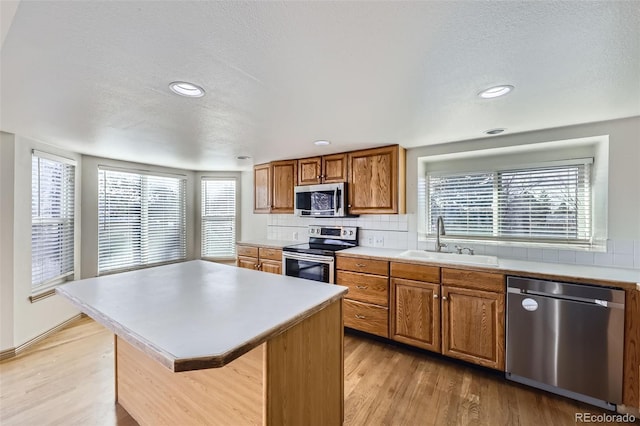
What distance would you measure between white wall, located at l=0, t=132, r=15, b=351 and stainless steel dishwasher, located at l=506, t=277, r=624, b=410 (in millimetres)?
4528

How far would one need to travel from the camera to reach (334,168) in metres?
3.41

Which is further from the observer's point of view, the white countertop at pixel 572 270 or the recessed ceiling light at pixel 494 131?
the recessed ceiling light at pixel 494 131

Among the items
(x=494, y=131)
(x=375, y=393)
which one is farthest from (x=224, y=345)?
(x=494, y=131)

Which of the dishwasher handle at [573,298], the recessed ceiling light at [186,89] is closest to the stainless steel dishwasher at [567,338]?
the dishwasher handle at [573,298]

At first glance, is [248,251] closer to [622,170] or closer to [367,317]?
[367,317]

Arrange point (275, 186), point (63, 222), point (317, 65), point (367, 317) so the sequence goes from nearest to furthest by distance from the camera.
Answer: point (317, 65), point (367, 317), point (63, 222), point (275, 186)

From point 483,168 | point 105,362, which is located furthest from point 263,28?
point 105,362

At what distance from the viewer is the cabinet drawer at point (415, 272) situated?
246 centimetres

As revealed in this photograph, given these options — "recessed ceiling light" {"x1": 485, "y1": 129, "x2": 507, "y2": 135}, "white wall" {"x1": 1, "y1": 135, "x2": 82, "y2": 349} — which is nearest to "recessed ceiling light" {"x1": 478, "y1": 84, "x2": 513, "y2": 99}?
"recessed ceiling light" {"x1": 485, "y1": 129, "x2": 507, "y2": 135}

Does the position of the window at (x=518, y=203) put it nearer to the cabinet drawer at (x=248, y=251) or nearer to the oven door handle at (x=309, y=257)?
the oven door handle at (x=309, y=257)

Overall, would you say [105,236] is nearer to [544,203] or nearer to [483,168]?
[483,168]

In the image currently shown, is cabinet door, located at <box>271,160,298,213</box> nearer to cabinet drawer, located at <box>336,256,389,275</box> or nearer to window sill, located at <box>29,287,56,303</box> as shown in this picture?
cabinet drawer, located at <box>336,256,389,275</box>

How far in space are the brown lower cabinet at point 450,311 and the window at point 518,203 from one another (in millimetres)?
824

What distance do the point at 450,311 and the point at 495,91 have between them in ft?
5.87
